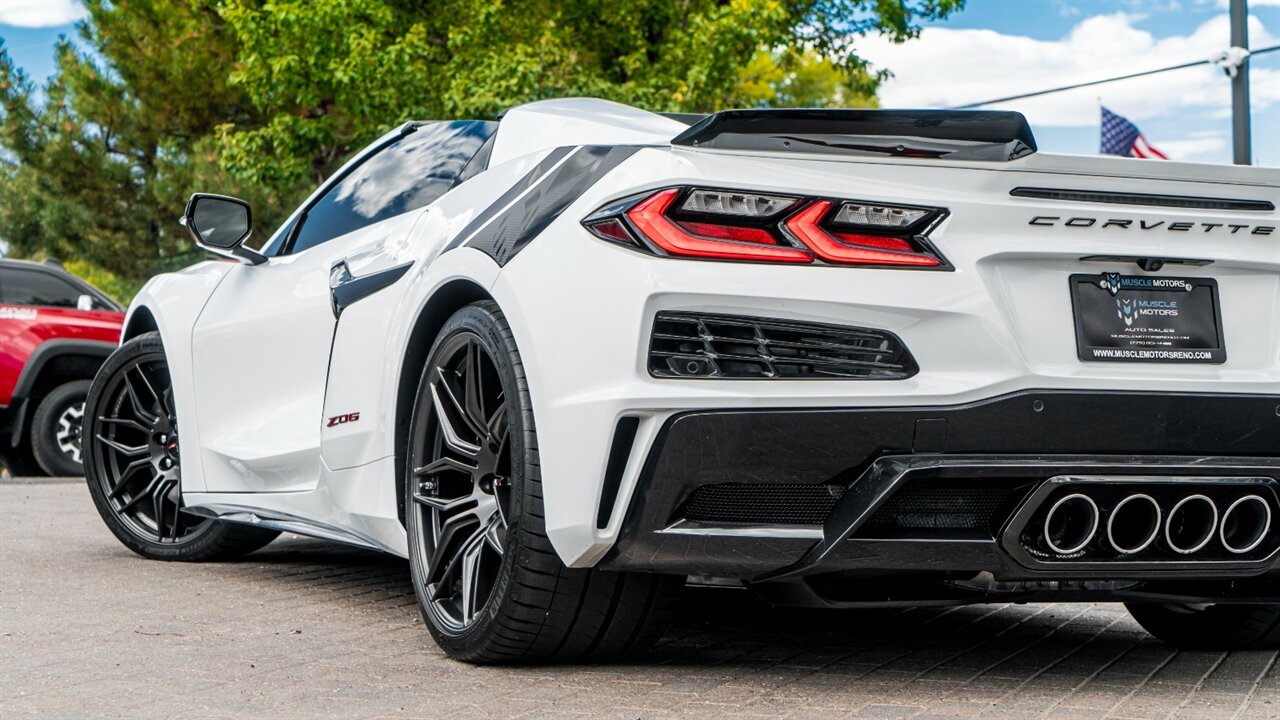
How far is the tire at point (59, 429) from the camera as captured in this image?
12102mm

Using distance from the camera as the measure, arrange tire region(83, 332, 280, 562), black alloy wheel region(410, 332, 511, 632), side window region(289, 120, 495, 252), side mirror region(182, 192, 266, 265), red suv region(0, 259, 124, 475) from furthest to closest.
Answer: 1. red suv region(0, 259, 124, 475)
2. tire region(83, 332, 280, 562)
3. side mirror region(182, 192, 266, 265)
4. side window region(289, 120, 495, 252)
5. black alloy wheel region(410, 332, 511, 632)

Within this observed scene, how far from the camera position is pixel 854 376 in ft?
10.1

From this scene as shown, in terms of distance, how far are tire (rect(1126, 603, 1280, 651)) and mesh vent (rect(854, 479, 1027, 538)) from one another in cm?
131

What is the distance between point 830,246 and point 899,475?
1.60 ft

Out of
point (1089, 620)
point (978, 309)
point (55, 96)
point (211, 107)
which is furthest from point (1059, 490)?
point (55, 96)

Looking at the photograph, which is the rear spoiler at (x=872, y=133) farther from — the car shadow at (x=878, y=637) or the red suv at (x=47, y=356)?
the red suv at (x=47, y=356)

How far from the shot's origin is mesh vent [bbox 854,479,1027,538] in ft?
10.3

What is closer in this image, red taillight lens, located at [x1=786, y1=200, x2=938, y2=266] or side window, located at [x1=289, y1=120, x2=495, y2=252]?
red taillight lens, located at [x1=786, y1=200, x2=938, y2=266]

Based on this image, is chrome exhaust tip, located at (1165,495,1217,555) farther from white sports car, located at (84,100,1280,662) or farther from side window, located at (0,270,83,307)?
side window, located at (0,270,83,307)

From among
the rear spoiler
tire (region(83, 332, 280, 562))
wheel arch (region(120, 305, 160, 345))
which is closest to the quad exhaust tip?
the rear spoiler

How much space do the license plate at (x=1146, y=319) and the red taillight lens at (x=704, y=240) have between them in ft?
2.08

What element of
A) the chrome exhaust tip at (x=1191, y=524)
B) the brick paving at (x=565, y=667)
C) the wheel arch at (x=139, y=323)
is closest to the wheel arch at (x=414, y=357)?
the brick paving at (x=565, y=667)

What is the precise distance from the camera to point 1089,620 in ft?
16.1

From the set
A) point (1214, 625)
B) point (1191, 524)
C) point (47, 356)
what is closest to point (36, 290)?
point (47, 356)
